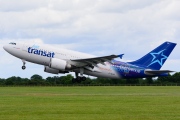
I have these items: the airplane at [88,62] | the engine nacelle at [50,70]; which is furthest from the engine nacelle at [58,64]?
the engine nacelle at [50,70]

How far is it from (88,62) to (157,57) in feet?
37.7

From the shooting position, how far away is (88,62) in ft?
189

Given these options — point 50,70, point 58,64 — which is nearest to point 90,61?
point 58,64

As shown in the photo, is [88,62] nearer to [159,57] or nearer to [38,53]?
[38,53]

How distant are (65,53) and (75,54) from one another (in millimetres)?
1722

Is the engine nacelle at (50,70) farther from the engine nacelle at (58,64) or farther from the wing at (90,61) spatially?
the wing at (90,61)

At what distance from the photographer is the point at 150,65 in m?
63.5

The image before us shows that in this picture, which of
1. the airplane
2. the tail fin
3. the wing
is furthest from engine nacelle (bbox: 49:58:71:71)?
the tail fin
